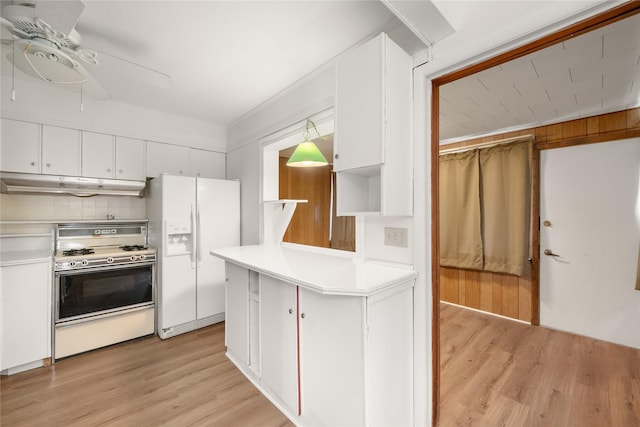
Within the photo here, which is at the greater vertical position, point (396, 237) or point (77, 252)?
point (396, 237)

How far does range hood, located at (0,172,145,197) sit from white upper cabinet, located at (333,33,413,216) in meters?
2.58

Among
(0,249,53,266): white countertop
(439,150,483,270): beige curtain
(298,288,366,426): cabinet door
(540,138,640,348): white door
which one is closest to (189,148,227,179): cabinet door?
(0,249,53,266): white countertop

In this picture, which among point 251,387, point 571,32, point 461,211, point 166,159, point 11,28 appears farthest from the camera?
point 461,211

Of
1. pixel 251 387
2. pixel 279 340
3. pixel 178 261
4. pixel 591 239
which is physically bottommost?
pixel 251 387

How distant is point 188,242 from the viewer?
292 centimetres

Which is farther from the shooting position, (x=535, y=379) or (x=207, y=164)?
(x=207, y=164)

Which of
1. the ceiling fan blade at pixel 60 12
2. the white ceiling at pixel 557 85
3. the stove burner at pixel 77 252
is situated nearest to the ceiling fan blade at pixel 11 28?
the ceiling fan blade at pixel 60 12

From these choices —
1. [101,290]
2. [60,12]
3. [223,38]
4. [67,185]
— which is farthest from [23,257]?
[223,38]

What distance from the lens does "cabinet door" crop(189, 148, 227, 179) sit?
11.2ft

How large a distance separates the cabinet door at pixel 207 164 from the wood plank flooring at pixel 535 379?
11.1 feet

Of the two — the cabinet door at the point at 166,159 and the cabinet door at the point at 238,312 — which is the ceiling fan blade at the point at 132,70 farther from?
the cabinet door at the point at 166,159

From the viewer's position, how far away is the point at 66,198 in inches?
109

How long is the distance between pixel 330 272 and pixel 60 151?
2.98 meters

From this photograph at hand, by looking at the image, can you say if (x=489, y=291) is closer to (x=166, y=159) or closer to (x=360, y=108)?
(x=360, y=108)
